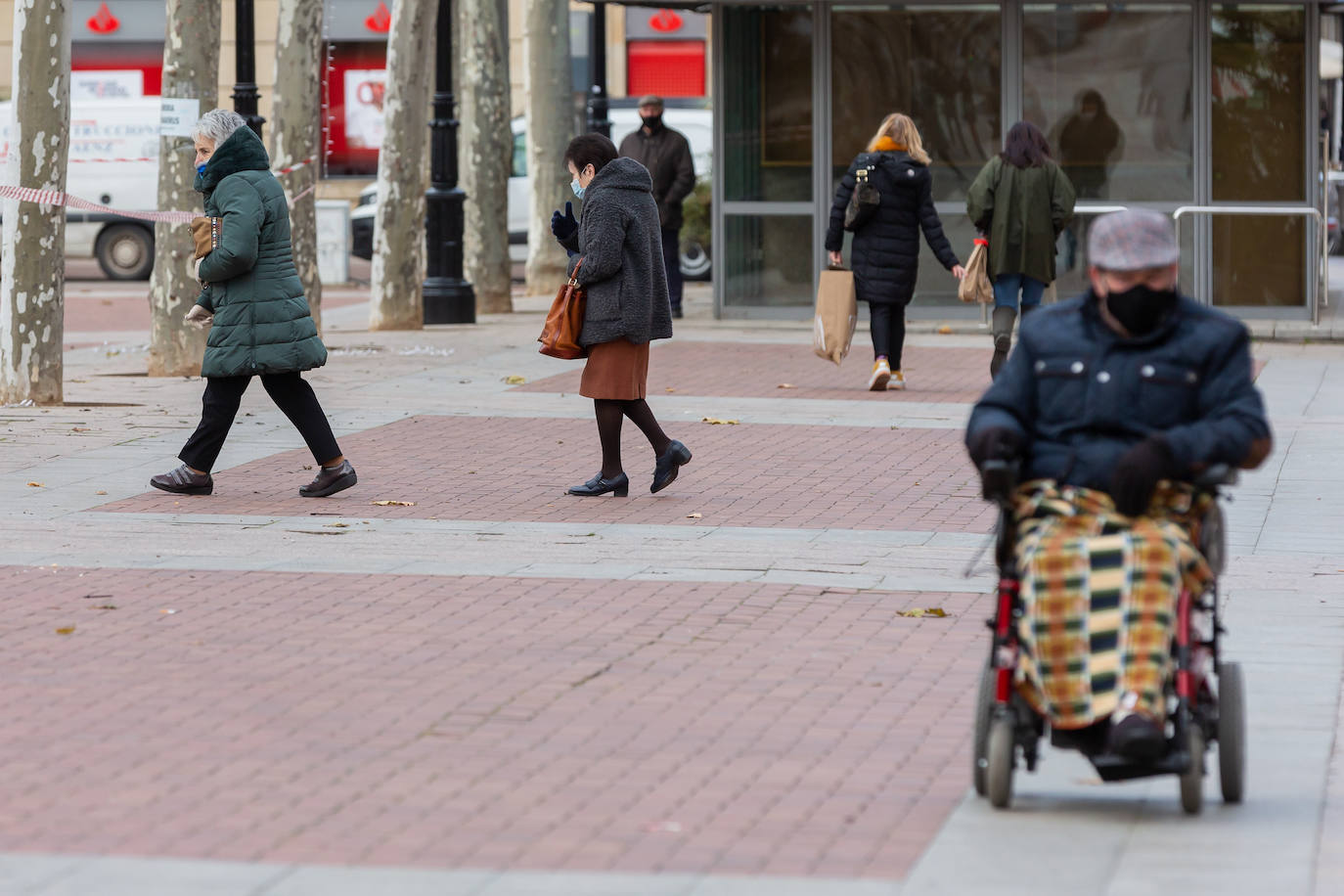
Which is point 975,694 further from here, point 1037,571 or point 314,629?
point 314,629

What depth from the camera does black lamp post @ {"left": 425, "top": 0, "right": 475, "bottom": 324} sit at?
19594mm

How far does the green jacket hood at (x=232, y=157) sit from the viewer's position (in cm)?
985

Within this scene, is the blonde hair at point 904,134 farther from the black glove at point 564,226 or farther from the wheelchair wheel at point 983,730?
the wheelchair wheel at point 983,730

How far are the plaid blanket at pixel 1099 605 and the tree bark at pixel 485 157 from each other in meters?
16.6

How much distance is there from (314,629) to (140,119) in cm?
2093

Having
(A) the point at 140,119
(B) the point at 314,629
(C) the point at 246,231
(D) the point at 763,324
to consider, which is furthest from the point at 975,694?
(A) the point at 140,119

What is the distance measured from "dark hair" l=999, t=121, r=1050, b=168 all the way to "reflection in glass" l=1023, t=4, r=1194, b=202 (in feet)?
19.7

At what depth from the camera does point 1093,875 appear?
457 cm

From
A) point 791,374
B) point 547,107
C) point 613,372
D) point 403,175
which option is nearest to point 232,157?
point 613,372

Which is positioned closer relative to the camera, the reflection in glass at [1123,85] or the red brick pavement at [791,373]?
the red brick pavement at [791,373]

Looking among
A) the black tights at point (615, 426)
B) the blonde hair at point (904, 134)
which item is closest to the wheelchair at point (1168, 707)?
the black tights at point (615, 426)

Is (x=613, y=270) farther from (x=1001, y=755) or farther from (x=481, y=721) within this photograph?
(x=1001, y=755)

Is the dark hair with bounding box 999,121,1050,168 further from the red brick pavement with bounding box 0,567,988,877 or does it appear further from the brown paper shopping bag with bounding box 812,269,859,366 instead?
the red brick pavement with bounding box 0,567,988,877


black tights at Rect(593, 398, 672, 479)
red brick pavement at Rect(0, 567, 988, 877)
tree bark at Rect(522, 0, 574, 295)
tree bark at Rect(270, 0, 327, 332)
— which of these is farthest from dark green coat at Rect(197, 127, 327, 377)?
tree bark at Rect(522, 0, 574, 295)
